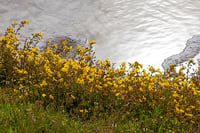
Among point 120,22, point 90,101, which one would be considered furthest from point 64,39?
point 90,101

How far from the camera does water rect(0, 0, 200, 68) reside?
6895 millimetres

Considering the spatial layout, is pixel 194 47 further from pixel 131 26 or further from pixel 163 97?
pixel 163 97

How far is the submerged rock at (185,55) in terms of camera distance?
20.2 feet

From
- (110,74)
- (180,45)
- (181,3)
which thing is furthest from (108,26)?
(110,74)

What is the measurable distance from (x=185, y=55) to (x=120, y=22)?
2659mm

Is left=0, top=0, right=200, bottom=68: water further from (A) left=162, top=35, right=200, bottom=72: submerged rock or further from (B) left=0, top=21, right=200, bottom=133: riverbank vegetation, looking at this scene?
(B) left=0, top=21, right=200, bottom=133: riverbank vegetation

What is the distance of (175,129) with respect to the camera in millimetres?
2934

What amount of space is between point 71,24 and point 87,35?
0.94 metres

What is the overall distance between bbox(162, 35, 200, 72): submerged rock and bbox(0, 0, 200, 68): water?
0.58ft

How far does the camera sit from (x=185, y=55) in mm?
6324

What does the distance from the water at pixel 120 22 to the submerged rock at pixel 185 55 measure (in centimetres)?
18

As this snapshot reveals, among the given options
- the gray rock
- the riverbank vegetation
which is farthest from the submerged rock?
the riverbank vegetation

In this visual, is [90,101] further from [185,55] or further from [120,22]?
[120,22]

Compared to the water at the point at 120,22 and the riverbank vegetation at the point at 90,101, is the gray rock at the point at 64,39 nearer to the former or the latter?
the water at the point at 120,22
